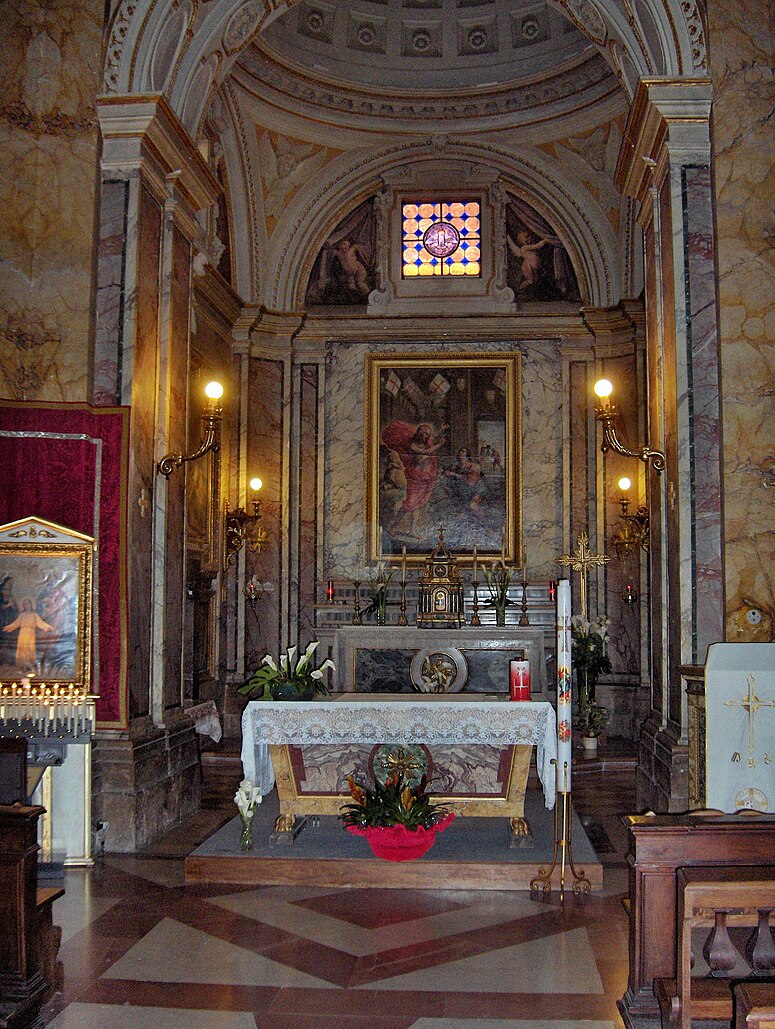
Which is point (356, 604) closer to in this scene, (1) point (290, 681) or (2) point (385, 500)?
(2) point (385, 500)

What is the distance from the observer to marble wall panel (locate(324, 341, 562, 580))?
1419cm

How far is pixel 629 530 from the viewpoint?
44.8 feet

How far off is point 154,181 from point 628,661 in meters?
8.66

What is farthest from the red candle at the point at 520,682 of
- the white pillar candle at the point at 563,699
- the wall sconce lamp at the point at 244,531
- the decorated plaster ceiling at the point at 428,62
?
the decorated plaster ceiling at the point at 428,62

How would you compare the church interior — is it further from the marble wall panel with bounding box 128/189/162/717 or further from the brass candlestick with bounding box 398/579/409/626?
the brass candlestick with bounding box 398/579/409/626

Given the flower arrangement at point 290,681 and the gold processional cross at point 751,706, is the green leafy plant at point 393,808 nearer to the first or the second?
the flower arrangement at point 290,681

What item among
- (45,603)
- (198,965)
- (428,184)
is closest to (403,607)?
(45,603)

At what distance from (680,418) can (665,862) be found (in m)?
4.19

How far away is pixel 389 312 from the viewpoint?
14734mm

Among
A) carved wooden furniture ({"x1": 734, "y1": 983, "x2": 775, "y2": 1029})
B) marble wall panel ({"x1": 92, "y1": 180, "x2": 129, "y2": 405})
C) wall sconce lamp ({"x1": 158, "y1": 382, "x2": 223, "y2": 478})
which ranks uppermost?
marble wall panel ({"x1": 92, "y1": 180, "x2": 129, "y2": 405})

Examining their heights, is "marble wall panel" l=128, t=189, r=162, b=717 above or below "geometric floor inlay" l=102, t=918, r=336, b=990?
above

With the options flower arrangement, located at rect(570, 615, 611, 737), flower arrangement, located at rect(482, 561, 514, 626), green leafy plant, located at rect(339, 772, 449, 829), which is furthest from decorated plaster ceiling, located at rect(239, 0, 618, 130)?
green leafy plant, located at rect(339, 772, 449, 829)

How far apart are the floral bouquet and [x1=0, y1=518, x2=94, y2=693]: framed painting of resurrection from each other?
60.2 inches

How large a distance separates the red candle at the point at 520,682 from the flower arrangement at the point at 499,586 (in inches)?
189
